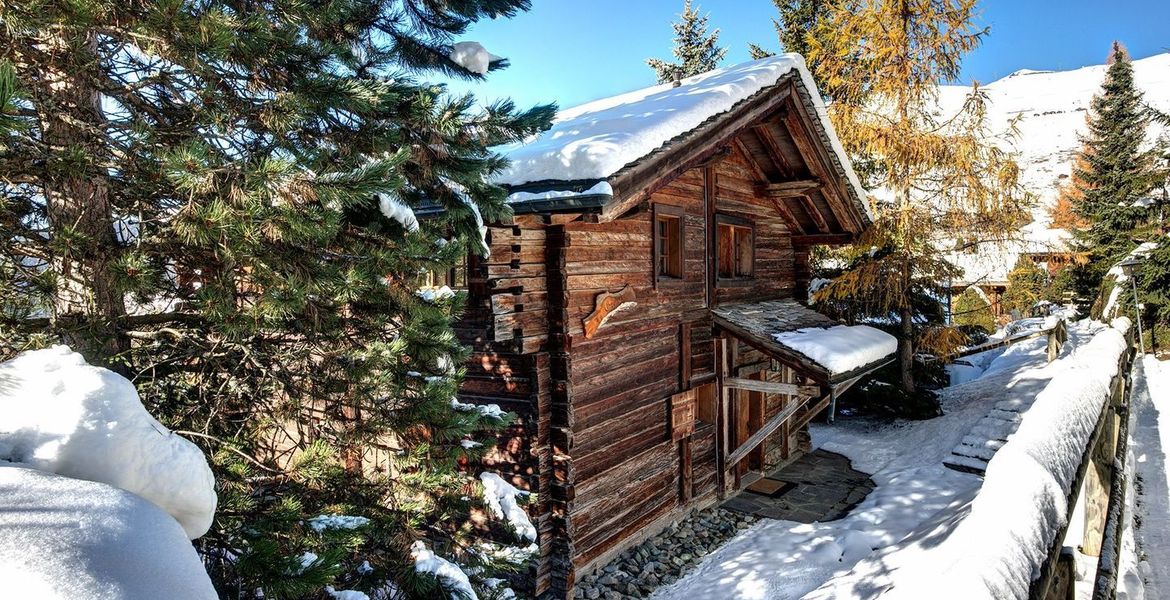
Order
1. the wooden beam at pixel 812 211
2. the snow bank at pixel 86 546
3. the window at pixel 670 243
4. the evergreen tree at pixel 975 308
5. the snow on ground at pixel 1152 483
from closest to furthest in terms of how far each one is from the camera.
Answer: the snow bank at pixel 86 546, the snow on ground at pixel 1152 483, the window at pixel 670 243, the wooden beam at pixel 812 211, the evergreen tree at pixel 975 308

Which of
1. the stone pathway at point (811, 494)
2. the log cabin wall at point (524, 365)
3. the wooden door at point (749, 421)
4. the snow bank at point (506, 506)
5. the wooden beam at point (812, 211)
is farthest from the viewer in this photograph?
the wooden beam at point (812, 211)

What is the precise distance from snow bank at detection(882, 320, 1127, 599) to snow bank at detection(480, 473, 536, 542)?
353 cm

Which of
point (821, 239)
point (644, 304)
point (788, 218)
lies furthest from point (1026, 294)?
point (644, 304)

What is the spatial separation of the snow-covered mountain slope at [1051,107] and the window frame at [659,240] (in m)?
52.2

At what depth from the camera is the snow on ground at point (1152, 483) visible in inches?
219

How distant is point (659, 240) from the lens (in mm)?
8891

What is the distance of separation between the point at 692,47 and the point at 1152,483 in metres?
25.5

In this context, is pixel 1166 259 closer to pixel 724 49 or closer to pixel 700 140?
pixel 724 49

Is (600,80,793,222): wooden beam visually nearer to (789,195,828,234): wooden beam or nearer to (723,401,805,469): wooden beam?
(789,195,828,234): wooden beam

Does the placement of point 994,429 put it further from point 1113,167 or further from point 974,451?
point 1113,167

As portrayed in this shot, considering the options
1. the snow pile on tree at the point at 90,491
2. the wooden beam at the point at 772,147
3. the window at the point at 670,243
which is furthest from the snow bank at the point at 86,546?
the wooden beam at the point at 772,147

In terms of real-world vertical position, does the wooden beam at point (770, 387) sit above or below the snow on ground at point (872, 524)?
above

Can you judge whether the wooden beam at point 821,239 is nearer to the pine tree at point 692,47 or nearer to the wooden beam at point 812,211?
the wooden beam at point 812,211

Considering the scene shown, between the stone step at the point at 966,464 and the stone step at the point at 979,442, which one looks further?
the stone step at the point at 979,442
